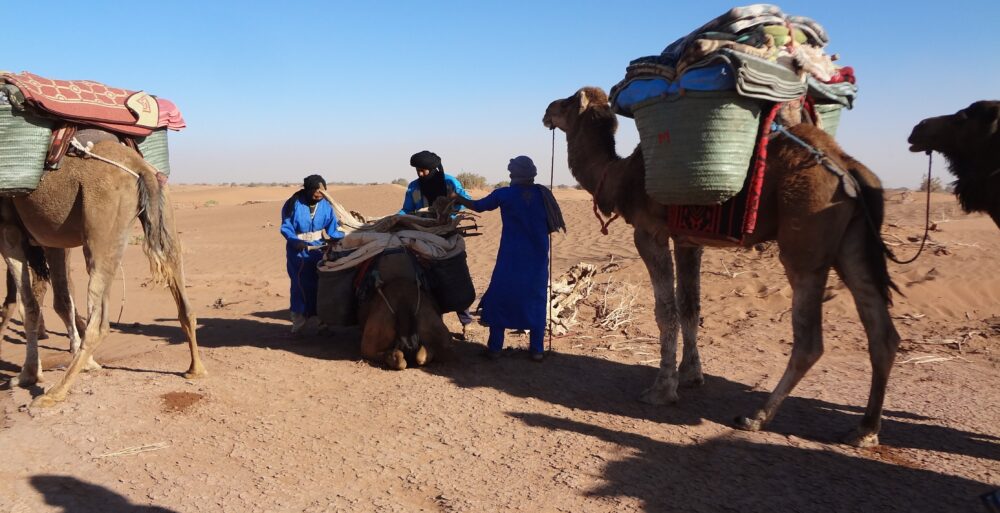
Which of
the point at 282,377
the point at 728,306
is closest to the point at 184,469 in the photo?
the point at 282,377

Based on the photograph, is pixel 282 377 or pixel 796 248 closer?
pixel 796 248

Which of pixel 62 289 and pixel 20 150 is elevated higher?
pixel 20 150

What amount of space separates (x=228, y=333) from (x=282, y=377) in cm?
246

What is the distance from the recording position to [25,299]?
6219mm

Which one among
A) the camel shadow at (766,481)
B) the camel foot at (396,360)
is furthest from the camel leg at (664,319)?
the camel foot at (396,360)

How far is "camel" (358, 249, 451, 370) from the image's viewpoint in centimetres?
652

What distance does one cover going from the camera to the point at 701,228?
16.5 ft

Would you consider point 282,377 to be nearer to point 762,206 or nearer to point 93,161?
point 93,161

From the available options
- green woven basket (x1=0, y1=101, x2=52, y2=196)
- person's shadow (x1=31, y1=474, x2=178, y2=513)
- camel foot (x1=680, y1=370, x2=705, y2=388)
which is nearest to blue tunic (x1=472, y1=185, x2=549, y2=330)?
camel foot (x1=680, y1=370, x2=705, y2=388)

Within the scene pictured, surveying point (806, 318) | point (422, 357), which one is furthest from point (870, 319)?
point (422, 357)

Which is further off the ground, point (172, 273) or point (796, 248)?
point (796, 248)

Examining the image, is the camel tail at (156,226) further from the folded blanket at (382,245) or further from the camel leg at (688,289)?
the camel leg at (688,289)

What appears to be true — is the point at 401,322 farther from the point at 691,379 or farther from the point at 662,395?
the point at 691,379

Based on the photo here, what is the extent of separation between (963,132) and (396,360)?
15.2 ft
